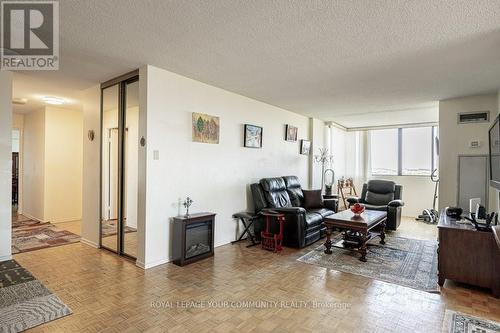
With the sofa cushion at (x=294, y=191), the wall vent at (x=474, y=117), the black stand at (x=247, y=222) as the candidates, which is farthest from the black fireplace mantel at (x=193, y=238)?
the wall vent at (x=474, y=117)

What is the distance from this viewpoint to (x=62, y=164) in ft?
19.3

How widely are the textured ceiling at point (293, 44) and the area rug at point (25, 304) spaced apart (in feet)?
7.83

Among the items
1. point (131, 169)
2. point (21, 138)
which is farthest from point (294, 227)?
point (21, 138)

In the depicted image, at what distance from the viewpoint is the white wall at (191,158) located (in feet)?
10.9

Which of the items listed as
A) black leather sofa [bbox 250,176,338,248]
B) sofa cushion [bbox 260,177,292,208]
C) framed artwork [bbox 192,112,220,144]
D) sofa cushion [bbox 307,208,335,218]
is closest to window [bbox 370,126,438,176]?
black leather sofa [bbox 250,176,338,248]

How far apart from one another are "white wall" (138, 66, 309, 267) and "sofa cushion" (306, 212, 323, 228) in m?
1.10

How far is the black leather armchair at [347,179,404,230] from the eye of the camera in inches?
206

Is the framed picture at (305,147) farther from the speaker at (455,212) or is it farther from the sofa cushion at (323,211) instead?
the speaker at (455,212)

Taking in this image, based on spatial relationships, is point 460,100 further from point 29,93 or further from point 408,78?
point 29,93

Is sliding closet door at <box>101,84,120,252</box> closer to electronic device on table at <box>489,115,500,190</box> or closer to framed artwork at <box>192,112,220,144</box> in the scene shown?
framed artwork at <box>192,112,220,144</box>

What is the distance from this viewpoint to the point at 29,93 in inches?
182

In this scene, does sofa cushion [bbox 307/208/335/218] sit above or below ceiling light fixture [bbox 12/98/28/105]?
below

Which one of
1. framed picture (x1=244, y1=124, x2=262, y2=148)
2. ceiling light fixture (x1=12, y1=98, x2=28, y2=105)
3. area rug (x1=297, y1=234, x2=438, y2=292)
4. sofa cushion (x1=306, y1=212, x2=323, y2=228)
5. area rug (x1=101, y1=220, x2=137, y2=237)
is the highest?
ceiling light fixture (x1=12, y1=98, x2=28, y2=105)

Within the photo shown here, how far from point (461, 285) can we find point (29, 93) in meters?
6.67
